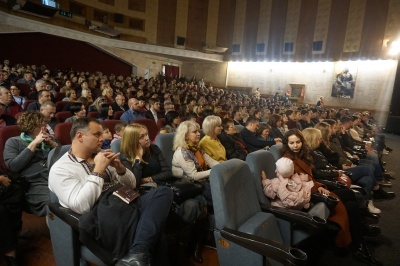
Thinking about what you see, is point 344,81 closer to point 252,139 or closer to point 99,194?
point 252,139

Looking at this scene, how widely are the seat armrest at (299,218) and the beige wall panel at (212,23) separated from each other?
1310 centimetres

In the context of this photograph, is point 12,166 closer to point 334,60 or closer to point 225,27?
point 334,60

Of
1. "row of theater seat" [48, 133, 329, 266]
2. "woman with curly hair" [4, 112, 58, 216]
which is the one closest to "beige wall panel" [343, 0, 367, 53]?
"row of theater seat" [48, 133, 329, 266]

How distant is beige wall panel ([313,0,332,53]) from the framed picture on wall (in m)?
1.14

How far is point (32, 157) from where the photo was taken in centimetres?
163

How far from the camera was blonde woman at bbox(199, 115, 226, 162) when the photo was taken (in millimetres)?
2295

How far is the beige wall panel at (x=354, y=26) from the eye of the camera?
34.4 ft

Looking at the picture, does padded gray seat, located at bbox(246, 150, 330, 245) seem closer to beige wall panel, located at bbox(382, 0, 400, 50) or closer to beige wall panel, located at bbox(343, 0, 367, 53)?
beige wall panel, located at bbox(382, 0, 400, 50)

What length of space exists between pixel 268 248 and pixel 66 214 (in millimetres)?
848

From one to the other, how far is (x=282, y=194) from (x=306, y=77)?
1179cm

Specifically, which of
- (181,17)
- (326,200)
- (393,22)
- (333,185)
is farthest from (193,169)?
(181,17)

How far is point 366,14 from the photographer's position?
10383mm

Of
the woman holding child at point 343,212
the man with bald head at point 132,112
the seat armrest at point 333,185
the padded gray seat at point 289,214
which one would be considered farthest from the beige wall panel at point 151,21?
the padded gray seat at point 289,214

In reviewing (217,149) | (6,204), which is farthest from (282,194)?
(6,204)
